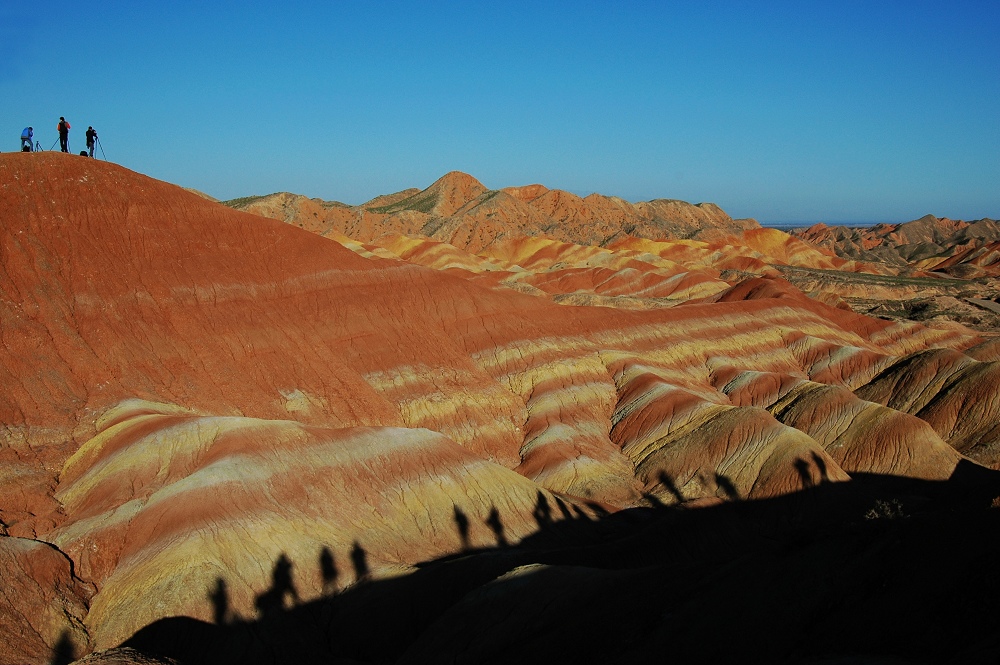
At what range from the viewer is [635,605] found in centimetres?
2183

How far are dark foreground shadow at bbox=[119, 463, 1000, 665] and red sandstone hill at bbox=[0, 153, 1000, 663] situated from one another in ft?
0.60

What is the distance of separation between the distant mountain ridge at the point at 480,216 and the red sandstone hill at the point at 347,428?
76.9 m

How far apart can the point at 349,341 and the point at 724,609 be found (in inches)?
1389

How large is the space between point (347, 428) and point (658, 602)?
1825cm

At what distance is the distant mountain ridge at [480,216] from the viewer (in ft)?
440

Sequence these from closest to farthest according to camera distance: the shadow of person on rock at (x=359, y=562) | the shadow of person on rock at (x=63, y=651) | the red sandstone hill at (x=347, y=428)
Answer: the shadow of person on rock at (x=63, y=651) → the red sandstone hill at (x=347, y=428) → the shadow of person on rock at (x=359, y=562)

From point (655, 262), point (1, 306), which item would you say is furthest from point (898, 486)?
point (655, 262)

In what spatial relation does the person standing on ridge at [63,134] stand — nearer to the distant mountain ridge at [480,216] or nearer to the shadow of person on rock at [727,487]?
the shadow of person on rock at [727,487]

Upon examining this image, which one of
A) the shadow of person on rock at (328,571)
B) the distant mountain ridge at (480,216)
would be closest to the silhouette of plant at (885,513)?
the shadow of person on rock at (328,571)

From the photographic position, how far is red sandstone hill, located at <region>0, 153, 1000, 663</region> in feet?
87.7

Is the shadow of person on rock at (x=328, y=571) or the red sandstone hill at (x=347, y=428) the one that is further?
the shadow of person on rock at (x=328, y=571)

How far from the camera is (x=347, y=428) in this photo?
117ft

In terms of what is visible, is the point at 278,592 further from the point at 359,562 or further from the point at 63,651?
the point at 63,651

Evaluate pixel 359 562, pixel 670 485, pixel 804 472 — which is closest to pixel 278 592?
pixel 359 562
